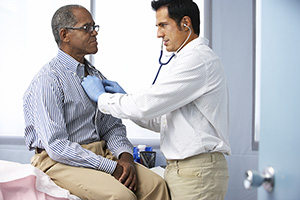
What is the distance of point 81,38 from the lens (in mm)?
1666

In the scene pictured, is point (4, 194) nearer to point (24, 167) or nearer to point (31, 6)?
point (24, 167)

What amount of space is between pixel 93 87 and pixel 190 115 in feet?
1.51

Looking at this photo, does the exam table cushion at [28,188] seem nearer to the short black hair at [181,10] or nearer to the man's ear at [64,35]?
the man's ear at [64,35]

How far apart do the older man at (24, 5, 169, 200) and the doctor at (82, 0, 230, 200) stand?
0.39 ft

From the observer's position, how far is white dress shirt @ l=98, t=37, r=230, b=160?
1397mm

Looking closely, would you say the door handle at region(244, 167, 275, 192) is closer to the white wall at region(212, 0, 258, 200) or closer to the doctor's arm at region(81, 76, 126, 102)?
the doctor's arm at region(81, 76, 126, 102)

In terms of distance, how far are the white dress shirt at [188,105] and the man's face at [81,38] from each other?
0.32m

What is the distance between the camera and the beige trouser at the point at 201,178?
139 cm

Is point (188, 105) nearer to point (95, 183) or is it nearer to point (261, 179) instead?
point (95, 183)

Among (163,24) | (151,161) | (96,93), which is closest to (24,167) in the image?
(96,93)

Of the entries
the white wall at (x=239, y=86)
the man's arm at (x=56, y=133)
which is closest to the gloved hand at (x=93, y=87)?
the man's arm at (x=56, y=133)

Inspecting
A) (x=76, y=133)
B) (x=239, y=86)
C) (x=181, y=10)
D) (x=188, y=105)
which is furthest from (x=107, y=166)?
(x=239, y=86)

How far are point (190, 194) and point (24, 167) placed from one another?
2.25ft

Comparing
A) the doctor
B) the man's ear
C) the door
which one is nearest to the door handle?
the door
